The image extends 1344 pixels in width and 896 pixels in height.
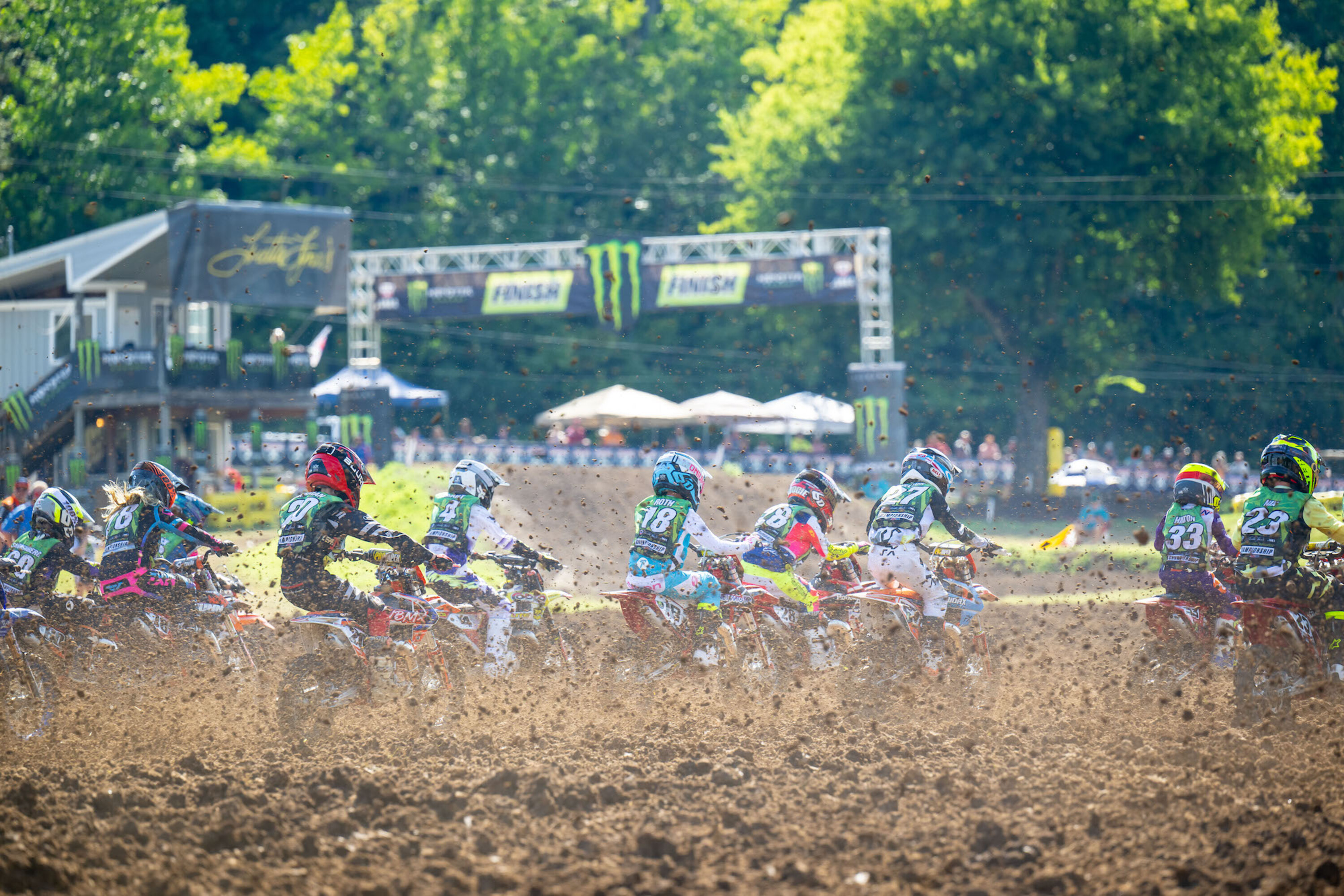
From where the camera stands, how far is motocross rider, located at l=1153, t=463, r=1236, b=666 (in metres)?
11.5

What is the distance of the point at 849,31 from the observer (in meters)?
Result: 36.5

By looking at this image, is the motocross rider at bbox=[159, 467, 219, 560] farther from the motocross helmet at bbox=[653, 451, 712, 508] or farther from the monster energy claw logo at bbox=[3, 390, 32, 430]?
the monster energy claw logo at bbox=[3, 390, 32, 430]

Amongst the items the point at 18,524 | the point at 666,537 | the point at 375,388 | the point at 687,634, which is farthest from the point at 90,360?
the point at 687,634

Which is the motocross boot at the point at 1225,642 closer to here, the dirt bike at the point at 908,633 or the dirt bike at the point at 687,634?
the dirt bike at the point at 908,633

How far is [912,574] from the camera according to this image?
12.1 meters

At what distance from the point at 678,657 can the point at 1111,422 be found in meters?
38.8

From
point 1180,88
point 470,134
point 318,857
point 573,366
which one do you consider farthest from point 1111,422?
point 318,857

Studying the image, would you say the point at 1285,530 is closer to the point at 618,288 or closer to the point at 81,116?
the point at 618,288

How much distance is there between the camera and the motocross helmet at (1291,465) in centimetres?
1162

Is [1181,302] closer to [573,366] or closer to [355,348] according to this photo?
[573,366]

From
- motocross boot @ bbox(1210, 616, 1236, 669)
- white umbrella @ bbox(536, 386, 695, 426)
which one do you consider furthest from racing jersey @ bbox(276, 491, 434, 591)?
white umbrella @ bbox(536, 386, 695, 426)

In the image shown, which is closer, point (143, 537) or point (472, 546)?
point (143, 537)

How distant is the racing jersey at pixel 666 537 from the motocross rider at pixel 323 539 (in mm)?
2092

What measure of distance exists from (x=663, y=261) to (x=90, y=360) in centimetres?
1380
